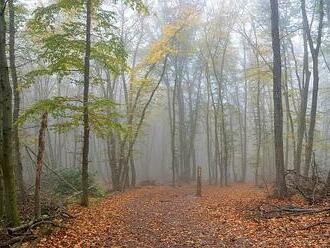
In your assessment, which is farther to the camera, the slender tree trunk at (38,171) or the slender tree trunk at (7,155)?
the slender tree trunk at (38,171)

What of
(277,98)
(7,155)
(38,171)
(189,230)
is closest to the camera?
(7,155)

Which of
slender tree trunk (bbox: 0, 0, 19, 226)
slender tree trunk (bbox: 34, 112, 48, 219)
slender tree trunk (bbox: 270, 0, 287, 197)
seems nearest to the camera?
slender tree trunk (bbox: 0, 0, 19, 226)

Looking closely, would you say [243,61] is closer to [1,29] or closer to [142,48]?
[142,48]

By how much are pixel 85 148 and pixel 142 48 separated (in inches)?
833

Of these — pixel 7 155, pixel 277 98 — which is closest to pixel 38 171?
pixel 7 155

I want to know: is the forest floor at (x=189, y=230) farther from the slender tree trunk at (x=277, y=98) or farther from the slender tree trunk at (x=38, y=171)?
the slender tree trunk at (x=277, y=98)

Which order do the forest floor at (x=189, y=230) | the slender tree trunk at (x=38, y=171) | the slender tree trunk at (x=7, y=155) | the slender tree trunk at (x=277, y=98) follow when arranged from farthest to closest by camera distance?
the slender tree trunk at (x=277, y=98) < the slender tree trunk at (x=38, y=171) < the slender tree trunk at (x=7, y=155) < the forest floor at (x=189, y=230)

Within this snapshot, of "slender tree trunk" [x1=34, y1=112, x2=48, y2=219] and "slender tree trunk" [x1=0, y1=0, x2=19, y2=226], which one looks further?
"slender tree trunk" [x1=34, y1=112, x2=48, y2=219]

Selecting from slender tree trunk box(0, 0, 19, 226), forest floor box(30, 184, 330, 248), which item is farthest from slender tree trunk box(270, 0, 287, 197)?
slender tree trunk box(0, 0, 19, 226)

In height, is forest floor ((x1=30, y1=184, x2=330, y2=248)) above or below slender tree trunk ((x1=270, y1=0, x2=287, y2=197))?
below

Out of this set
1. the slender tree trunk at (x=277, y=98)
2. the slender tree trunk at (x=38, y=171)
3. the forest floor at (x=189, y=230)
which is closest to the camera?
the forest floor at (x=189, y=230)

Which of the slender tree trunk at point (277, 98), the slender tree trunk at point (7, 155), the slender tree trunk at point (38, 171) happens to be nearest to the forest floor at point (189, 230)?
the slender tree trunk at point (38, 171)

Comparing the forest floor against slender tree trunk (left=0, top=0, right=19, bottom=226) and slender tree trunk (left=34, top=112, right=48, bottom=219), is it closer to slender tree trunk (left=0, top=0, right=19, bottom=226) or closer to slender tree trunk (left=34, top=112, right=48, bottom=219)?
slender tree trunk (left=34, top=112, right=48, bottom=219)

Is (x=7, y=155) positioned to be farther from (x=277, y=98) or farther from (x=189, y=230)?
(x=277, y=98)
